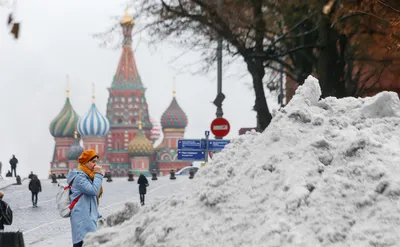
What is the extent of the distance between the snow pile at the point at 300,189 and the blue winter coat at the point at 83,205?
0.82 meters

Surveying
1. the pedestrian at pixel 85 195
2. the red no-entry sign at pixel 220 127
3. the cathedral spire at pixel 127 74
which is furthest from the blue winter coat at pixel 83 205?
the cathedral spire at pixel 127 74

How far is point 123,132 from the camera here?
373ft

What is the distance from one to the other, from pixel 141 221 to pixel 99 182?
5.10 ft

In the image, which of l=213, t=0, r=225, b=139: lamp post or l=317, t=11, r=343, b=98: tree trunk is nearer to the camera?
l=317, t=11, r=343, b=98: tree trunk

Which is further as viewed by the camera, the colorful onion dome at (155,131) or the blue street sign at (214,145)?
the colorful onion dome at (155,131)

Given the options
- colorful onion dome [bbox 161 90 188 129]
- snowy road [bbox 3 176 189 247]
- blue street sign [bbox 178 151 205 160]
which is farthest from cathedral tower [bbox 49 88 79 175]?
blue street sign [bbox 178 151 205 160]

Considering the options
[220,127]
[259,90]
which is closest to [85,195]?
[259,90]

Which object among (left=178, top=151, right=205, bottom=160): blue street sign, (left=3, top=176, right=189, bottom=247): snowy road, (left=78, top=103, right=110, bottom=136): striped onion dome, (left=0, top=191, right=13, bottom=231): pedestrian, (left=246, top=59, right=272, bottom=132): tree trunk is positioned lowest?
(left=3, top=176, right=189, bottom=247): snowy road

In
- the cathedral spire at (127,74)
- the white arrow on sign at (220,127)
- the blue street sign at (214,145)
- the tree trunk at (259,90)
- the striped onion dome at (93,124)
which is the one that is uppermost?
the cathedral spire at (127,74)

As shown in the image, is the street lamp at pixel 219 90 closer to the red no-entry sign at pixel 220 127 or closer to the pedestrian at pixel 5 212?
the red no-entry sign at pixel 220 127

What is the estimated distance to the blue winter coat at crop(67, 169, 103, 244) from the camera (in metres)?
7.44

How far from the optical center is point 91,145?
10994 centimetres

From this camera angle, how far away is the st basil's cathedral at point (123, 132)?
360ft

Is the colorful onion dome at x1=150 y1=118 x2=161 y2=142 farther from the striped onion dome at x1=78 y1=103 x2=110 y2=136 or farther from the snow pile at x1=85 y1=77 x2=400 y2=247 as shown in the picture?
the snow pile at x1=85 y1=77 x2=400 y2=247
